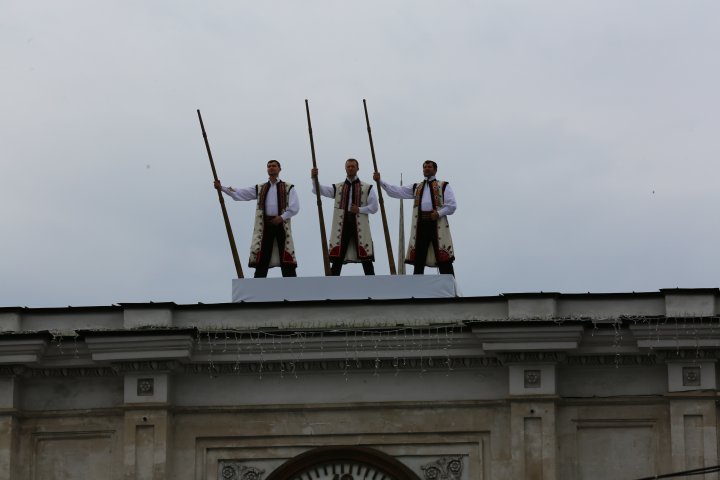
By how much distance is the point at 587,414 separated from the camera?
22625 millimetres

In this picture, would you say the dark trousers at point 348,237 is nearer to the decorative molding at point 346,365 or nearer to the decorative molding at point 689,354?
the decorative molding at point 346,365

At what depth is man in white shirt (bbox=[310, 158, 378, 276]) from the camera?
84.4 ft

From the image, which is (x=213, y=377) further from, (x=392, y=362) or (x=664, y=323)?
(x=664, y=323)

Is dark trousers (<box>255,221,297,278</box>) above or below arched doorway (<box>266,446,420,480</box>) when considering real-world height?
above

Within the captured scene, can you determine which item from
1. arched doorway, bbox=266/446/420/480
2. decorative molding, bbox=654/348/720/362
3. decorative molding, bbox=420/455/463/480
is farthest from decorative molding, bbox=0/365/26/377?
decorative molding, bbox=654/348/720/362

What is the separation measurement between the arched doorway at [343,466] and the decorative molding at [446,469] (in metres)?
0.22

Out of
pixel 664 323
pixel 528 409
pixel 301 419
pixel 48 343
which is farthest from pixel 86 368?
pixel 664 323

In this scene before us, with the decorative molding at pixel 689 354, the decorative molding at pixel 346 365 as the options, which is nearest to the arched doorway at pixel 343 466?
the decorative molding at pixel 346 365

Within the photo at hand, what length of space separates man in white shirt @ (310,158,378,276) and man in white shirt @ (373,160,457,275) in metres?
0.59

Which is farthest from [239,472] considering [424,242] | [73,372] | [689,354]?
[689,354]

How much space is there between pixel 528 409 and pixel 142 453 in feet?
15.4

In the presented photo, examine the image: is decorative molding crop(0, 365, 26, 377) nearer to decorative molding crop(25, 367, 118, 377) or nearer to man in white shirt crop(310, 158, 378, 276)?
decorative molding crop(25, 367, 118, 377)

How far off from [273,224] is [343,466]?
432 cm

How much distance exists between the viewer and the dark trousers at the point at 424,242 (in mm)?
25516
